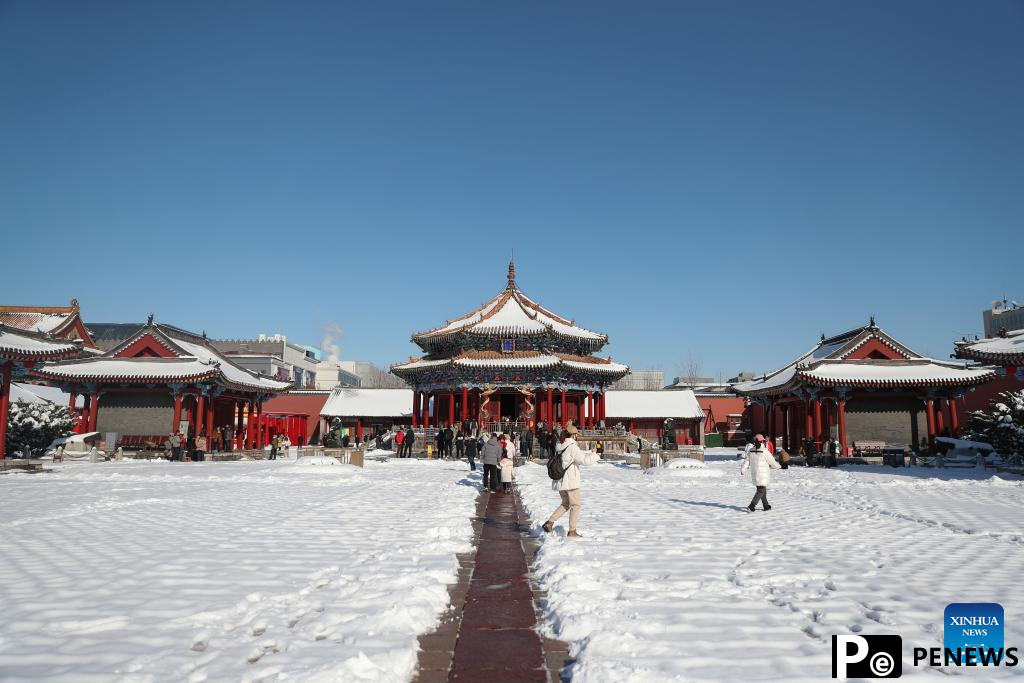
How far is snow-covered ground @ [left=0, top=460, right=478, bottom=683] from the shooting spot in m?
4.09

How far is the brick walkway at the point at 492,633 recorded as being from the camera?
4027 mm

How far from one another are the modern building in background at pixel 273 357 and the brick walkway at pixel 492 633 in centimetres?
5921

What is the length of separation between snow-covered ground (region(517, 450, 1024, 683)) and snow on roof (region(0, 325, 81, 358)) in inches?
822

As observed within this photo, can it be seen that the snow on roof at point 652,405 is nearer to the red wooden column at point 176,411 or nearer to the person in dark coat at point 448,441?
the person in dark coat at point 448,441

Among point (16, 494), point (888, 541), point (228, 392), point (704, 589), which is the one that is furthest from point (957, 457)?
point (228, 392)

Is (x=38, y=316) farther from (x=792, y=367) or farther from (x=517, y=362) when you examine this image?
(x=792, y=367)

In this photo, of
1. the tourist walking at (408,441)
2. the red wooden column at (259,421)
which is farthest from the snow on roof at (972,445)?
the red wooden column at (259,421)

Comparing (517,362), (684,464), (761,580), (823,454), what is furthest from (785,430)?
(761,580)

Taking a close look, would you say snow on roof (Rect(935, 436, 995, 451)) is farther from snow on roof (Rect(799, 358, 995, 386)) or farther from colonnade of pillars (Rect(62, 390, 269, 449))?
colonnade of pillars (Rect(62, 390, 269, 449))

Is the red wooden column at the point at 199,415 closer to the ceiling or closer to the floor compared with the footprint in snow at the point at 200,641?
closer to the ceiling

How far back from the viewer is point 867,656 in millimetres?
4207

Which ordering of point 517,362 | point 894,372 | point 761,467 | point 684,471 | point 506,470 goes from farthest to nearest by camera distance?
point 517,362
point 894,372
point 684,471
point 506,470
point 761,467

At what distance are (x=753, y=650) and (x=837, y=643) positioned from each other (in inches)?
22.7

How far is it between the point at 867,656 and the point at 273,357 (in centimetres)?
6691
